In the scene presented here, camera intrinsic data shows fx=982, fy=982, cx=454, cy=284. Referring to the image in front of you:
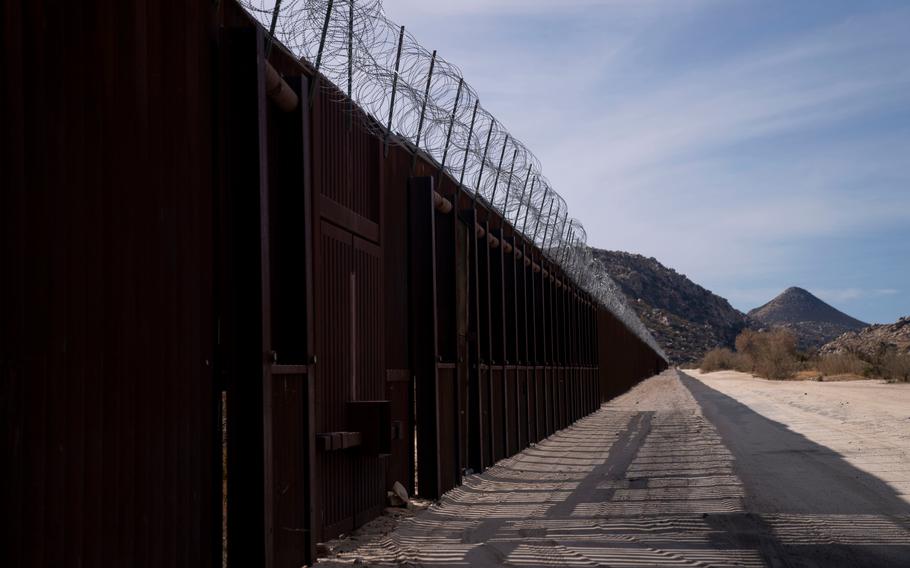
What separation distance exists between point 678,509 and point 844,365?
4406 cm

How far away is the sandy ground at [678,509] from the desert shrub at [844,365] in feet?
102

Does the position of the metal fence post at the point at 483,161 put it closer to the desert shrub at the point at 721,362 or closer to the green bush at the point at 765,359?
the green bush at the point at 765,359

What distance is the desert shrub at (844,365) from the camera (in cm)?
4637

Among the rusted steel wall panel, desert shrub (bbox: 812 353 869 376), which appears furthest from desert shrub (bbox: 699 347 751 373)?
the rusted steel wall panel

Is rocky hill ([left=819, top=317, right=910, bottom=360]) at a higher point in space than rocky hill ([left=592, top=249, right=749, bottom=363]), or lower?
lower

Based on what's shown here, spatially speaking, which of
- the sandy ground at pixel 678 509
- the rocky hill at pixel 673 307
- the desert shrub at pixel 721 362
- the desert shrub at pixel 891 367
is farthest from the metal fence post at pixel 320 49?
the rocky hill at pixel 673 307

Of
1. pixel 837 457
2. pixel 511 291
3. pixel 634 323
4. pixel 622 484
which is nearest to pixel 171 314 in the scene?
pixel 622 484

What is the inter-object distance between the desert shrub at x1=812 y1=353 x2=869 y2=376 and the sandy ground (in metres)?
31.2

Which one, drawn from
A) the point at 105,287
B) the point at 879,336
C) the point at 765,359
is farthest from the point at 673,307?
the point at 105,287

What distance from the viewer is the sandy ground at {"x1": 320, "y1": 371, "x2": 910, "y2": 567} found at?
6633mm

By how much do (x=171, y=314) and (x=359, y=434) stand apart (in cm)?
333

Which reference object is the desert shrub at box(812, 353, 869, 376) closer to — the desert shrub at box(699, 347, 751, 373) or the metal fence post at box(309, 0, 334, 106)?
the desert shrub at box(699, 347, 751, 373)

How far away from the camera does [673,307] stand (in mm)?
159250

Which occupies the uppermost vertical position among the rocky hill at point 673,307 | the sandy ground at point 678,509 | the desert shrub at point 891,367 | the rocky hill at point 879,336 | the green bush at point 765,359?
the rocky hill at point 673,307
